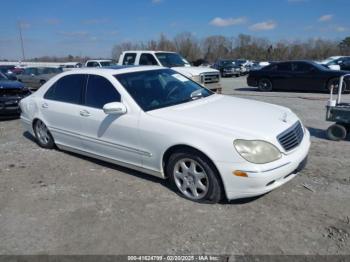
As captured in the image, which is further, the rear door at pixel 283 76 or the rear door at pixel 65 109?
the rear door at pixel 283 76

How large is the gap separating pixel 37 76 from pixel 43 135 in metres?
12.7

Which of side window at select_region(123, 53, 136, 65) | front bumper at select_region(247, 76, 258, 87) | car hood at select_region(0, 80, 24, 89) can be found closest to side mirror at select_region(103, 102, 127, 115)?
car hood at select_region(0, 80, 24, 89)

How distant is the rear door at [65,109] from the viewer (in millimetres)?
5336

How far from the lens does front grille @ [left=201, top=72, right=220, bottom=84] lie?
37.5 feet

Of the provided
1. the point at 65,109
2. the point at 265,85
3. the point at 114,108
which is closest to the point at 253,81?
the point at 265,85

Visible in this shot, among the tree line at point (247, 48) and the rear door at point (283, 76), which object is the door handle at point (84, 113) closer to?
the rear door at point (283, 76)

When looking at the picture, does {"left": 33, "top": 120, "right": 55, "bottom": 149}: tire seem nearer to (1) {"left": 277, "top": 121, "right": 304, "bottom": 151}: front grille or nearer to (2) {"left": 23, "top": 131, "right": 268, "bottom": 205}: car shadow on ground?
(2) {"left": 23, "top": 131, "right": 268, "bottom": 205}: car shadow on ground

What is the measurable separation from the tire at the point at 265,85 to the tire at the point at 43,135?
12198mm

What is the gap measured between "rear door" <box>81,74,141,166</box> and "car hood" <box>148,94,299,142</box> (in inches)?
18.1

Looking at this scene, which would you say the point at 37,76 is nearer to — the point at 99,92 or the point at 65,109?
the point at 65,109

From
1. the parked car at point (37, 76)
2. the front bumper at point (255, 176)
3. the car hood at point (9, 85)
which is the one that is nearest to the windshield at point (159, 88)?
the front bumper at point (255, 176)

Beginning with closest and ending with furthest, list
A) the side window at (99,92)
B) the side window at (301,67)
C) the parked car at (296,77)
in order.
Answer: the side window at (99,92)
the parked car at (296,77)
the side window at (301,67)

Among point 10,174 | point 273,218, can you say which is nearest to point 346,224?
point 273,218

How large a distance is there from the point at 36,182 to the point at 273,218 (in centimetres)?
339
